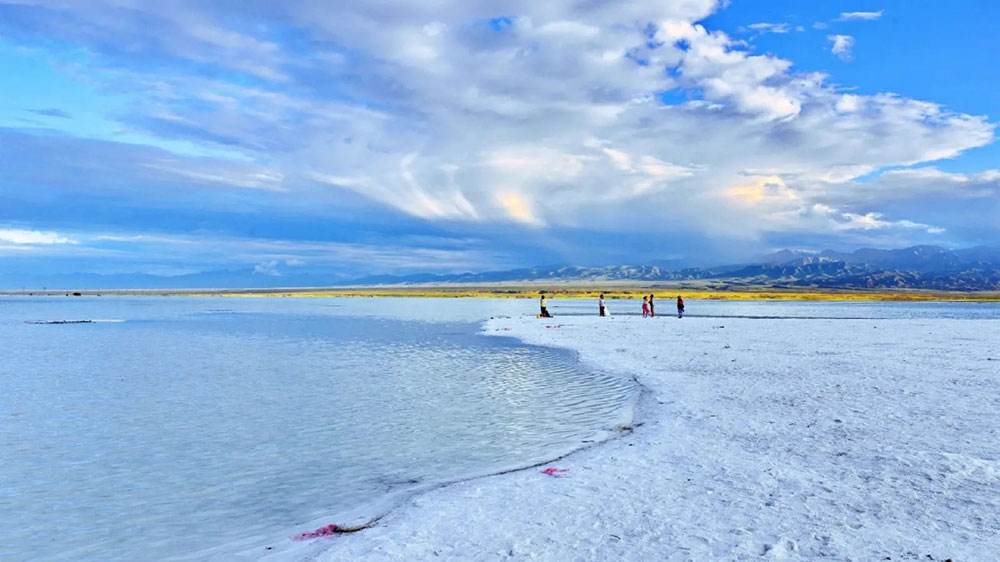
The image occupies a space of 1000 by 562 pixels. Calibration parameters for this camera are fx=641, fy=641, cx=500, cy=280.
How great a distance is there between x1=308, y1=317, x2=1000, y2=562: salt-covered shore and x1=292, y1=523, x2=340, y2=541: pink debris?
32cm

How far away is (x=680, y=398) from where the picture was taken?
19.7 m

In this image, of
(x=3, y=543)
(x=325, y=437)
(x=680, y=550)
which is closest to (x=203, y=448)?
(x=325, y=437)

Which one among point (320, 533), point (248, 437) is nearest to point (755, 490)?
point (320, 533)

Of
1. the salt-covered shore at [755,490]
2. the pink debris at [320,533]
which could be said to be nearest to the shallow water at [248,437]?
the pink debris at [320,533]

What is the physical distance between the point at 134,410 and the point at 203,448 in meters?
6.49

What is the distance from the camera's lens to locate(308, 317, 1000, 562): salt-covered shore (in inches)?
327

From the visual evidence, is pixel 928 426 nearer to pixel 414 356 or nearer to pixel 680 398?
pixel 680 398

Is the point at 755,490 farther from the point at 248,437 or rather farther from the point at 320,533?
the point at 248,437

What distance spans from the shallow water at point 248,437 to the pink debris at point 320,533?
0.25m

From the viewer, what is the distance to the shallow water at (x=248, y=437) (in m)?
10.3

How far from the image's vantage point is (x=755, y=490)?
1043 centimetres

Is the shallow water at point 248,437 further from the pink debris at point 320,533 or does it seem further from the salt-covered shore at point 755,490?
the salt-covered shore at point 755,490

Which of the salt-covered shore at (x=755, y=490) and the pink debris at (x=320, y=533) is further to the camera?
the pink debris at (x=320, y=533)

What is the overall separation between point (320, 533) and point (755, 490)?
689 cm
